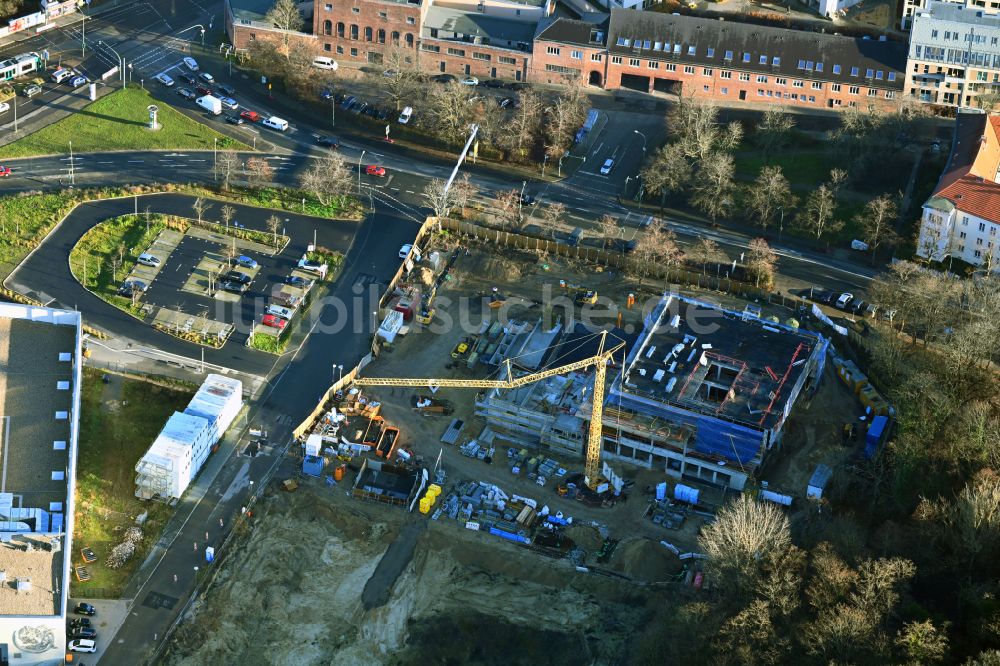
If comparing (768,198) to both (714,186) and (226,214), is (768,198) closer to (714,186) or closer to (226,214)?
(714,186)

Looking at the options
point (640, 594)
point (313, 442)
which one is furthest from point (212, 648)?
point (640, 594)


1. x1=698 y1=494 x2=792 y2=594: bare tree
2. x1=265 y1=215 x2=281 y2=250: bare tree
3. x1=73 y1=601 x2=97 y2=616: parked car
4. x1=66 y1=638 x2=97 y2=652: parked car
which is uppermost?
x1=265 y1=215 x2=281 y2=250: bare tree

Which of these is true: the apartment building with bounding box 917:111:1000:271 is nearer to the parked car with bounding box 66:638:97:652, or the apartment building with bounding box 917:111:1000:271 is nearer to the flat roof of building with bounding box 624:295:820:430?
the flat roof of building with bounding box 624:295:820:430

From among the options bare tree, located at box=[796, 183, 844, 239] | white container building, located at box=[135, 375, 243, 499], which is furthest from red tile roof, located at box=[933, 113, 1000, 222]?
white container building, located at box=[135, 375, 243, 499]

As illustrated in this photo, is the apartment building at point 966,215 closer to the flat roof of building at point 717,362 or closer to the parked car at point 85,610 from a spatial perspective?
the flat roof of building at point 717,362

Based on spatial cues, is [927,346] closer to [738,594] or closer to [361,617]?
[738,594]

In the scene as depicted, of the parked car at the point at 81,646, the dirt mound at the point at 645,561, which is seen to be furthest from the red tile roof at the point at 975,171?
the parked car at the point at 81,646

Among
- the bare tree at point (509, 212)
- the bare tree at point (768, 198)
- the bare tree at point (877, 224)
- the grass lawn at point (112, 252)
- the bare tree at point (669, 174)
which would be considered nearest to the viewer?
the grass lawn at point (112, 252)
